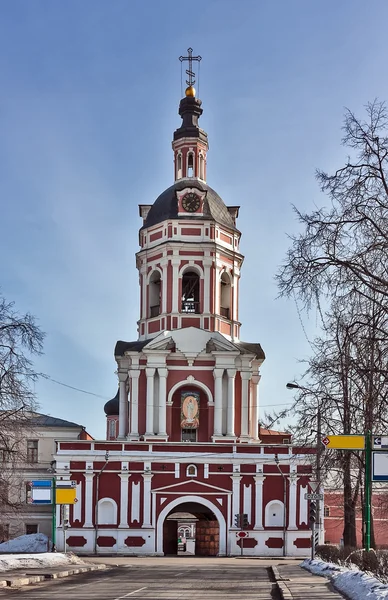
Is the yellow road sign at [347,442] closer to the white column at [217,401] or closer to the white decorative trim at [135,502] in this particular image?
the white decorative trim at [135,502]

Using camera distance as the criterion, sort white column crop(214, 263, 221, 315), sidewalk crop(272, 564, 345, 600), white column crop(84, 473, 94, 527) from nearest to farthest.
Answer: sidewalk crop(272, 564, 345, 600), white column crop(84, 473, 94, 527), white column crop(214, 263, 221, 315)

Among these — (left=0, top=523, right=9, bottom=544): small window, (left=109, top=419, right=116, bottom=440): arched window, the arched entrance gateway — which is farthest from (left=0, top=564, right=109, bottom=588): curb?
(left=109, top=419, right=116, bottom=440): arched window

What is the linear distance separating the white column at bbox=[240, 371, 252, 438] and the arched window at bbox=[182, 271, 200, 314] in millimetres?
4688

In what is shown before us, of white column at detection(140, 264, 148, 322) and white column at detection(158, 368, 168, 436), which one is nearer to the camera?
white column at detection(158, 368, 168, 436)

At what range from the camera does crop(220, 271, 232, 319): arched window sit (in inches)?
2379

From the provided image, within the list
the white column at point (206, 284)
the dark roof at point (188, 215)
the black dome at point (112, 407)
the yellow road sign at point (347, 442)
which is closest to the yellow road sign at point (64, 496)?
the yellow road sign at point (347, 442)

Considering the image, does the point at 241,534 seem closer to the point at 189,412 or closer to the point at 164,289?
the point at 189,412

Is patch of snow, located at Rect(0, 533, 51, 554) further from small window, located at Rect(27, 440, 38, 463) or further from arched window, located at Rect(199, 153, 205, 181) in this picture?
arched window, located at Rect(199, 153, 205, 181)

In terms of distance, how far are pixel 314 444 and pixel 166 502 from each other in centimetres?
1659

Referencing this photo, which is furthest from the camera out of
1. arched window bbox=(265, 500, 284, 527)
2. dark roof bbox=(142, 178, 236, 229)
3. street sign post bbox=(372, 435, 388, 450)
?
dark roof bbox=(142, 178, 236, 229)

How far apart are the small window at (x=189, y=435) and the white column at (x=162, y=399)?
1868mm

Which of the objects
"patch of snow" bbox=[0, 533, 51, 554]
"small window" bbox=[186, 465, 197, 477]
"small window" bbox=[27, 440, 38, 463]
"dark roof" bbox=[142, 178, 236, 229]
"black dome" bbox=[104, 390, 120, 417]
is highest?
"dark roof" bbox=[142, 178, 236, 229]

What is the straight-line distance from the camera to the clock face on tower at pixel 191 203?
60219 mm

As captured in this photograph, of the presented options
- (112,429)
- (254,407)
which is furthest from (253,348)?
(112,429)
